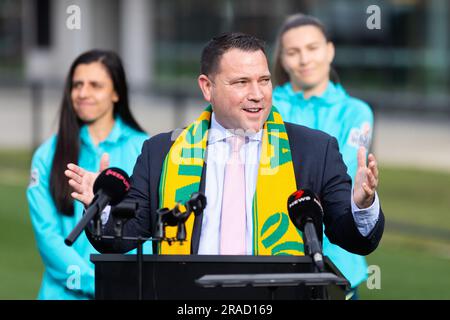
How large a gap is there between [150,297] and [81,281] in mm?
2437

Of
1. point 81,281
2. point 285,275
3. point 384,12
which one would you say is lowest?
point 81,281

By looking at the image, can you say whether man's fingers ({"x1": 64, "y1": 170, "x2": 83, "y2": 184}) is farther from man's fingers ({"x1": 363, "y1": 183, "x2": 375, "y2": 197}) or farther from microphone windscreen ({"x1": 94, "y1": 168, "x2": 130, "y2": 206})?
man's fingers ({"x1": 363, "y1": 183, "x2": 375, "y2": 197})

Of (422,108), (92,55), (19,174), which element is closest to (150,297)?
(92,55)

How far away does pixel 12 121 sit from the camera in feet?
85.8

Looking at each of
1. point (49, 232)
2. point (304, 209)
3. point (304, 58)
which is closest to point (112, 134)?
point (49, 232)

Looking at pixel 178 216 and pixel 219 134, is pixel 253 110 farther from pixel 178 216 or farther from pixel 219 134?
pixel 178 216

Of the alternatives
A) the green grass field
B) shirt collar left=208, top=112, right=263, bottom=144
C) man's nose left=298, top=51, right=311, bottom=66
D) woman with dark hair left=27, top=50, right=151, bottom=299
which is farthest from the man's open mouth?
the green grass field

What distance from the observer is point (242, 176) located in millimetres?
4727

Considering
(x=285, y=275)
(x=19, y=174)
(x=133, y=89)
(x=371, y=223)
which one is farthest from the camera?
(x=133, y=89)

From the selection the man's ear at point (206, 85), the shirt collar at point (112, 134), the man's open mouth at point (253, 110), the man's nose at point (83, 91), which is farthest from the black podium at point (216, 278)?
the man's nose at point (83, 91)

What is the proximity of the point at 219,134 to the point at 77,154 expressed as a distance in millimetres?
2040

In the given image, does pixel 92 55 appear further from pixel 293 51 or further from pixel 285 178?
pixel 285 178

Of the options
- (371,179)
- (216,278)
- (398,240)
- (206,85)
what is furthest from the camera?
(398,240)

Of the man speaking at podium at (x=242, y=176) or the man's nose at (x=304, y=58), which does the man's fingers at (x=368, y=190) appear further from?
the man's nose at (x=304, y=58)
